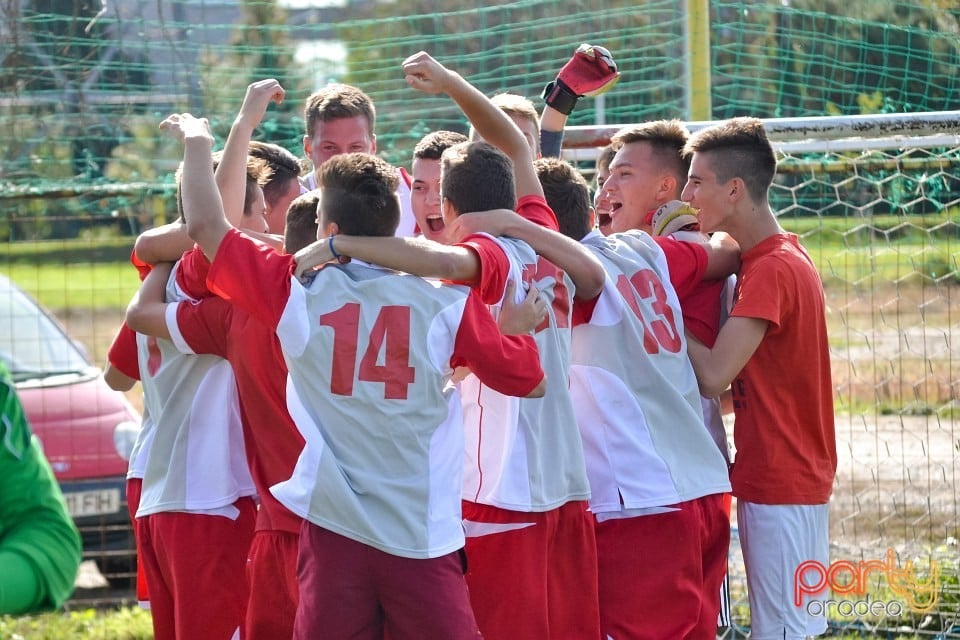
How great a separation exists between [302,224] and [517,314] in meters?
0.66

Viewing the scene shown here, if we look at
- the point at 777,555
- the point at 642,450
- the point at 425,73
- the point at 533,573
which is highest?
the point at 425,73

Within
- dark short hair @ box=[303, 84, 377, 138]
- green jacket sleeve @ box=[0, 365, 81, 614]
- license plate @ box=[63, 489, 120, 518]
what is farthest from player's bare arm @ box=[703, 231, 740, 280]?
license plate @ box=[63, 489, 120, 518]

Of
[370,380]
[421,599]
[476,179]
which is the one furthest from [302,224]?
[421,599]

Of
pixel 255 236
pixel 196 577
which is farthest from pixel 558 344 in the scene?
pixel 196 577

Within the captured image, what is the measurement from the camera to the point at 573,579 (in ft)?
11.7

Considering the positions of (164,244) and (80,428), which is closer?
(164,244)

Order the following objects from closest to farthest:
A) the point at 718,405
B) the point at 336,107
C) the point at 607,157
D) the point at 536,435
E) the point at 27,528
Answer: the point at 27,528
the point at 536,435
the point at 718,405
the point at 336,107
the point at 607,157

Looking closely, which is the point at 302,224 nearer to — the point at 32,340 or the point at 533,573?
the point at 533,573

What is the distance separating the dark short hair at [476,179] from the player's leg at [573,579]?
877 millimetres

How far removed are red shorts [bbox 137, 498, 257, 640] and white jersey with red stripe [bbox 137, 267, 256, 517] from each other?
0.17 ft

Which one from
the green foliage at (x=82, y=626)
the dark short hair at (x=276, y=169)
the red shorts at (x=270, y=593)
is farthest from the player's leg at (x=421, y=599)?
the green foliage at (x=82, y=626)

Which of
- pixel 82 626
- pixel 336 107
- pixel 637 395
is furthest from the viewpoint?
pixel 82 626

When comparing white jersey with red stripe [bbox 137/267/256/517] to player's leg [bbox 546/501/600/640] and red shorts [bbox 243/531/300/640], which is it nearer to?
red shorts [bbox 243/531/300/640]

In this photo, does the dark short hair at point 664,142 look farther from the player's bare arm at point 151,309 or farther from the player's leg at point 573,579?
the player's bare arm at point 151,309
